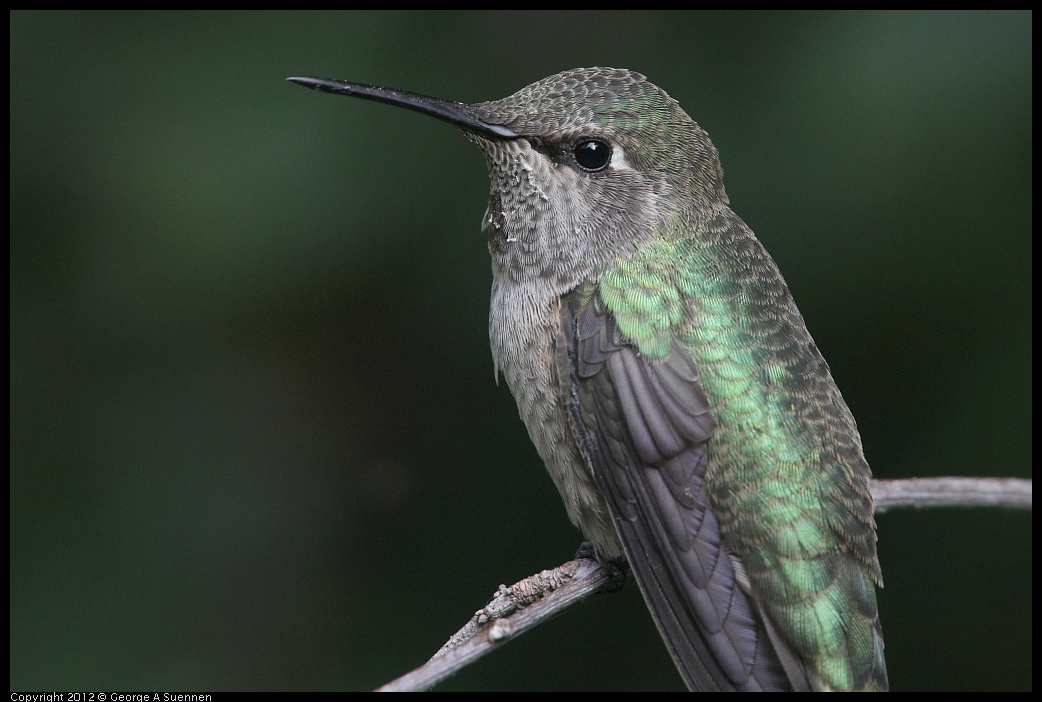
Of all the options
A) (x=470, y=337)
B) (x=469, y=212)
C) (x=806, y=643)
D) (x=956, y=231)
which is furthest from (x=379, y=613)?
(x=956, y=231)

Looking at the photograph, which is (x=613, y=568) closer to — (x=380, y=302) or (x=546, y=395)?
(x=546, y=395)

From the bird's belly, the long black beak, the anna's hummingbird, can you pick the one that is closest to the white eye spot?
the anna's hummingbird

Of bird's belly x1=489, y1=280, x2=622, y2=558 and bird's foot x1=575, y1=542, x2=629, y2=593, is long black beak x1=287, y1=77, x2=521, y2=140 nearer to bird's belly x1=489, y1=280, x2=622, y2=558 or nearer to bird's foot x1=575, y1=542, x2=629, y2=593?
bird's belly x1=489, y1=280, x2=622, y2=558

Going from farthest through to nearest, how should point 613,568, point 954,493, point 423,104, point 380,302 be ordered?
point 380,302, point 613,568, point 423,104, point 954,493

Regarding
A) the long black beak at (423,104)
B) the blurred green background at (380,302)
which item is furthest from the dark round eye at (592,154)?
the blurred green background at (380,302)

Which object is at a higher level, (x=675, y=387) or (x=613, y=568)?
(x=675, y=387)

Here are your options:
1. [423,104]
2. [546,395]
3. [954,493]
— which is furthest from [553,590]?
[423,104]

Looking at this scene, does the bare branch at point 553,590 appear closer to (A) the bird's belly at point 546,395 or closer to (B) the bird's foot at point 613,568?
(B) the bird's foot at point 613,568
